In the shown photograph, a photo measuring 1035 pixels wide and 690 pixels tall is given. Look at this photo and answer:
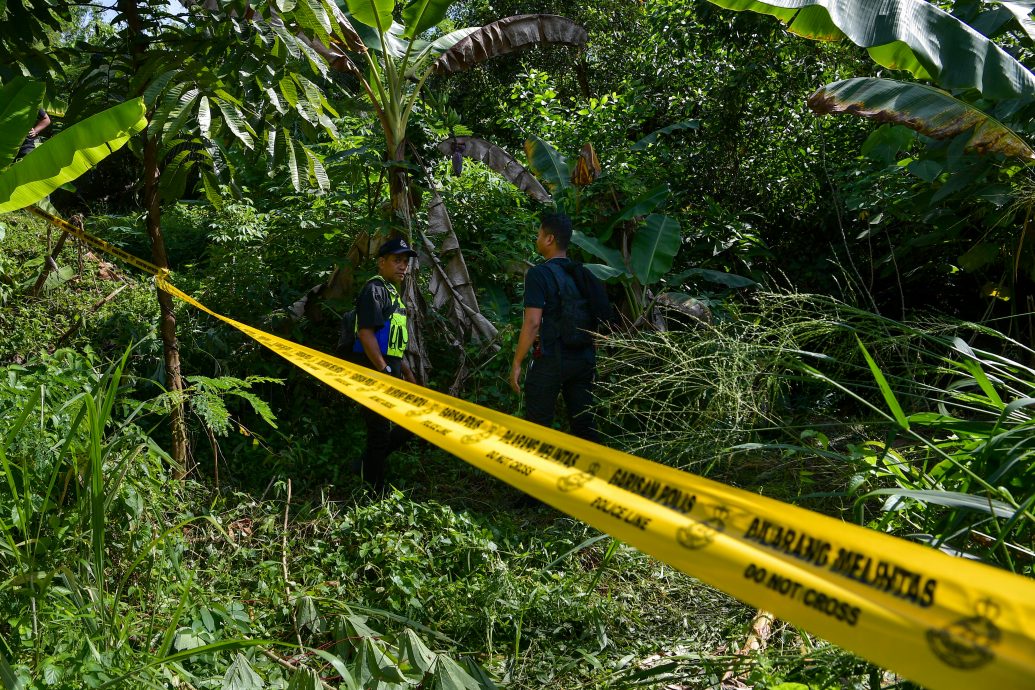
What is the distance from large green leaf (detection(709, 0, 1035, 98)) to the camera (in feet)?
14.3

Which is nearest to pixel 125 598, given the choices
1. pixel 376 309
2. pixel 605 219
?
pixel 376 309

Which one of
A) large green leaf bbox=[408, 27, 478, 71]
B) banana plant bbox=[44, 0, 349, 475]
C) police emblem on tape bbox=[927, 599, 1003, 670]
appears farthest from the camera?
large green leaf bbox=[408, 27, 478, 71]

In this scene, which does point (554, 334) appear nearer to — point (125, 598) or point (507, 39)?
point (125, 598)

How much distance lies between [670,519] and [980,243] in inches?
223

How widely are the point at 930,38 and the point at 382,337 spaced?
3516 millimetres

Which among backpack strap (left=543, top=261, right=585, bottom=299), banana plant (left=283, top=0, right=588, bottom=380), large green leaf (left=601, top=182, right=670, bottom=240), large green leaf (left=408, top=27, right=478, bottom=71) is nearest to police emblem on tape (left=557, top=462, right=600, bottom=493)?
backpack strap (left=543, top=261, right=585, bottom=299)

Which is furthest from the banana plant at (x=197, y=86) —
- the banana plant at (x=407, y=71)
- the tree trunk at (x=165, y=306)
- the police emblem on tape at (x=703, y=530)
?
the police emblem on tape at (x=703, y=530)

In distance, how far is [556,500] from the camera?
5.38ft

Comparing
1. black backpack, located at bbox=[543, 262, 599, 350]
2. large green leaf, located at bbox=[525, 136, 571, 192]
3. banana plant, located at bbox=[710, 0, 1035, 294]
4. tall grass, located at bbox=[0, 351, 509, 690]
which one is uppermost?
banana plant, located at bbox=[710, 0, 1035, 294]

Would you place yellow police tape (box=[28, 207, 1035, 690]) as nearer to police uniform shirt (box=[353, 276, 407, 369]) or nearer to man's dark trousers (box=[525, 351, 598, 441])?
police uniform shirt (box=[353, 276, 407, 369])

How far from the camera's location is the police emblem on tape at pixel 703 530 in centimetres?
139

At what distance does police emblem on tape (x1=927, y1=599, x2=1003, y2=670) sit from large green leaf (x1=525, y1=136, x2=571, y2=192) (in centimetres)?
655

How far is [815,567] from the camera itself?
50.8 inches

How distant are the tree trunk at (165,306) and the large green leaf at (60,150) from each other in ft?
2.64
